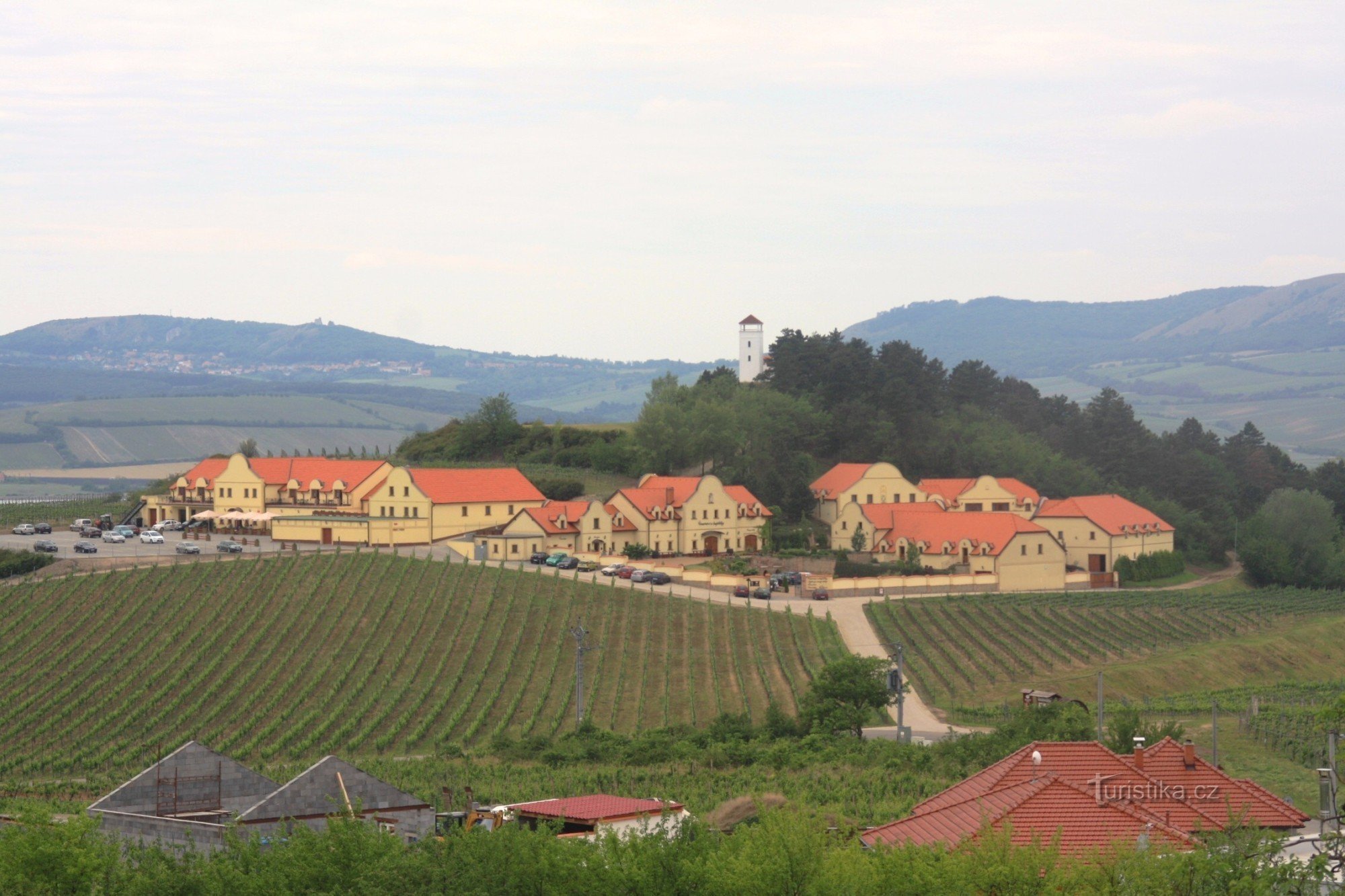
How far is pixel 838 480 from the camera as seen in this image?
289 ft

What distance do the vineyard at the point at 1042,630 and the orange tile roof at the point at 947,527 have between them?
12.9ft

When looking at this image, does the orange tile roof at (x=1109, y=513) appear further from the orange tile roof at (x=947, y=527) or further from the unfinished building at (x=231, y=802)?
the unfinished building at (x=231, y=802)

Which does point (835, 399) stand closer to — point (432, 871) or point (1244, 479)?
point (1244, 479)

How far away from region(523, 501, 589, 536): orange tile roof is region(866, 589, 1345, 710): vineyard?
1699 cm

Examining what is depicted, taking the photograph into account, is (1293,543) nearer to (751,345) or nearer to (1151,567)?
(1151,567)

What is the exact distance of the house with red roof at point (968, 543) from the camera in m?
75.7

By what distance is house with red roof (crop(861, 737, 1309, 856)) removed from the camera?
2350cm

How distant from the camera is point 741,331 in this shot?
12012 cm

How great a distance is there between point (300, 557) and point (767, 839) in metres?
52.3

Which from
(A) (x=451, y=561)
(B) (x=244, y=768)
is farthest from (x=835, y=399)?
(B) (x=244, y=768)

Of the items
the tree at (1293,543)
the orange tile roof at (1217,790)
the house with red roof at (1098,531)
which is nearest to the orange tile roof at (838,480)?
the house with red roof at (1098,531)

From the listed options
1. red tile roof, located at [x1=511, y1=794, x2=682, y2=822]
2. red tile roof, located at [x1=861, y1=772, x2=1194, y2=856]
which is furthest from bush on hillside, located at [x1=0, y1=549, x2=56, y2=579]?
red tile roof, located at [x1=861, y1=772, x2=1194, y2=856]

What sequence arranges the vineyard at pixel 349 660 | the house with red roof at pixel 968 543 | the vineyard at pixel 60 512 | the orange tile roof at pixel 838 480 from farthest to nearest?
1. the vineyard at pixel 60 512
2. the orange tile roof at pixel 838 480
3. the house with red roof at pixel 968 543
4. the vineyard at pixel 349 660

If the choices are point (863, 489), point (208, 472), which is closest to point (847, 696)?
point (863, 489)
